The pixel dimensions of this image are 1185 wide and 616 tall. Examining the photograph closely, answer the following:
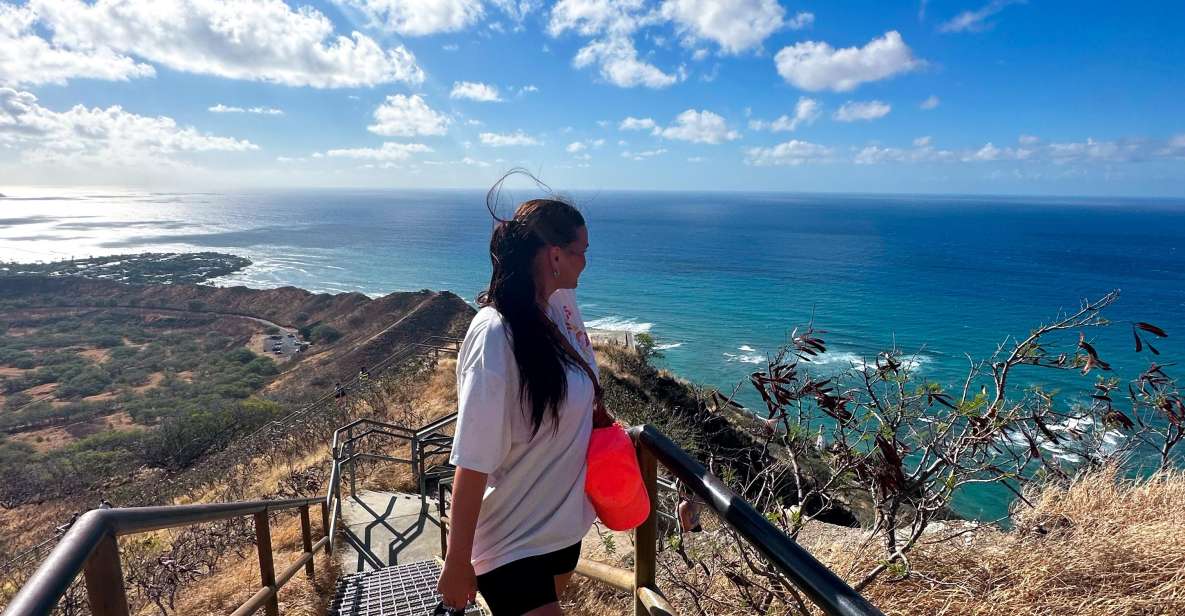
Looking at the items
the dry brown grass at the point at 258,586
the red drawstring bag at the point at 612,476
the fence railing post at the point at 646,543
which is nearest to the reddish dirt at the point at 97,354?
the dry brown grass at the point at 258,586

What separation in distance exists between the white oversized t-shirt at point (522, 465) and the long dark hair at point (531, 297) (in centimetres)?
3

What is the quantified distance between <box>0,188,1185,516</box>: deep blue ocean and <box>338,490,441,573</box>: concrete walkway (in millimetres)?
4817

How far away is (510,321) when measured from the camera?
163 centimetres

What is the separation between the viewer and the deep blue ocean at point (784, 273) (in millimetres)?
35000

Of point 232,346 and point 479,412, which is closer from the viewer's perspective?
point 479,412

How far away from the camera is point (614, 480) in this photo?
1.83 meters

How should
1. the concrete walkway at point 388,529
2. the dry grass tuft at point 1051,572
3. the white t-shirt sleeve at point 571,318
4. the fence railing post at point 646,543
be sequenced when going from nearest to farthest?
the white t-shirt sleeve at point 571,318 → the fence railing post at point 646,543 → the dry grass tuft at point 1051,572 → the concrete walkway at point 388,529

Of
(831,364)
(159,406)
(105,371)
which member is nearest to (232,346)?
(105,371)

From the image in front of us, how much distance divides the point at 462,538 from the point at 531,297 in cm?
65

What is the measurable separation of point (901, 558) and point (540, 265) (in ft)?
7.53

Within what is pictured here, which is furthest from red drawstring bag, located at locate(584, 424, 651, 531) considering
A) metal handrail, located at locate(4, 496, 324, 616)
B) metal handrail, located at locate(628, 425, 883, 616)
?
metal handrail, located at locate(4, 496, 324, 616)

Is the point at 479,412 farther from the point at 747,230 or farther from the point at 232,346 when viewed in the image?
the point at 747,230

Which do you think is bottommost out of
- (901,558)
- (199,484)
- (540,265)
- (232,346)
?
(232,346)

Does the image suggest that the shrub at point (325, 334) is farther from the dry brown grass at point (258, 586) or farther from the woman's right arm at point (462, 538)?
the woman's right arm at point (462, 538)
